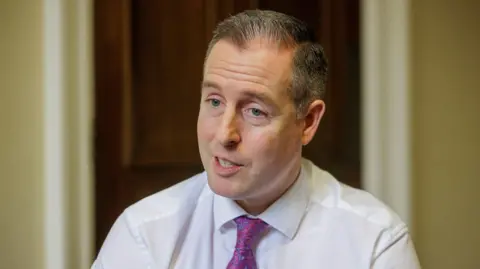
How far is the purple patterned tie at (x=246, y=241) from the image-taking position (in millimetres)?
1151

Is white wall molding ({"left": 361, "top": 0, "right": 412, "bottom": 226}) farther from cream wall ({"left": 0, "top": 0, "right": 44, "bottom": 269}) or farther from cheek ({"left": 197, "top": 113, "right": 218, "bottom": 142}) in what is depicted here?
cream wall ({"left": 0, "top": 0, "right": 44, "bottom": 269})

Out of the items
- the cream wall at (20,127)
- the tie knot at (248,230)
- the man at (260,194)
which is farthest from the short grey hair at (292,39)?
the cream wall at (20,127)

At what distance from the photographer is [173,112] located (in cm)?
176

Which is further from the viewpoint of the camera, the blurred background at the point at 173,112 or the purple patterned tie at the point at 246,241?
the blurred background at the point at 173,112

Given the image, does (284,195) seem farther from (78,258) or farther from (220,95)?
(78,258)

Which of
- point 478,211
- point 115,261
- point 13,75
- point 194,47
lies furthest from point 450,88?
point 13,75

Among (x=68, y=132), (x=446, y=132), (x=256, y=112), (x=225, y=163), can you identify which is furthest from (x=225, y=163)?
(x=446, y=132)

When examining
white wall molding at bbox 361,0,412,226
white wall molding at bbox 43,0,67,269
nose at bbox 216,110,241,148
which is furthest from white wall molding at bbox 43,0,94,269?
white wall molding at bbox 361,0,412,226

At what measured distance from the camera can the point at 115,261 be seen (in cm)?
122

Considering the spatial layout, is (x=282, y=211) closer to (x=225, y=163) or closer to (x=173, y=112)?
(x=225, y=163)

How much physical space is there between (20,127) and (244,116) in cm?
76

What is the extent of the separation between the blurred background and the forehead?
0.64 meters

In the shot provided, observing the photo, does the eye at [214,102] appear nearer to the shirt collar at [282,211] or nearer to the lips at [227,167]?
the lips at [227,167]

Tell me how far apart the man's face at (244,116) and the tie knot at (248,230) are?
0.09m
